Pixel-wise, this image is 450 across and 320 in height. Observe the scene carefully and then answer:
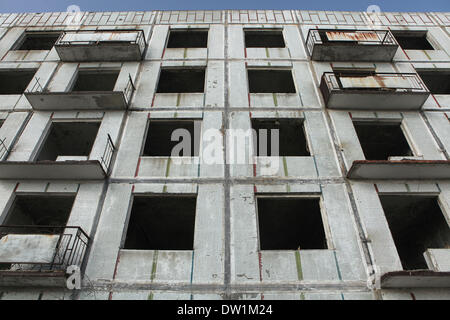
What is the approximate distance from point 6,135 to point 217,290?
361 inches

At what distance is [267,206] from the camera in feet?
34.5

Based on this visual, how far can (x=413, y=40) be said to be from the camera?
1705 centimetres

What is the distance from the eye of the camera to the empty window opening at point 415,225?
1017 cm

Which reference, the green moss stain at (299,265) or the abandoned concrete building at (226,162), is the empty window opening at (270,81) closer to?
the abandoned concrete building at (226,162)

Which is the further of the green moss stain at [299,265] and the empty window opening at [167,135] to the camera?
the empty window opening at [167,135]

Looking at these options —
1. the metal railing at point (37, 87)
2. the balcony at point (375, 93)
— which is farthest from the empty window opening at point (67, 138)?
the balcony at point (375, 93)

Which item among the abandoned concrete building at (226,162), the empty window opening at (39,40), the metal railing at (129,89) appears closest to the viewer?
the abandoned concrete building at (226,162)

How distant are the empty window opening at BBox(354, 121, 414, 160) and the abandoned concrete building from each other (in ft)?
0.23

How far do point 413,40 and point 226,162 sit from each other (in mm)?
13256

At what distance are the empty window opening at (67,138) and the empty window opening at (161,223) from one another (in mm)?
3860

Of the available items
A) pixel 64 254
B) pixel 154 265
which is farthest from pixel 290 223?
pixel 64 254

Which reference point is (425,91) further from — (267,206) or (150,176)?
(150,176)

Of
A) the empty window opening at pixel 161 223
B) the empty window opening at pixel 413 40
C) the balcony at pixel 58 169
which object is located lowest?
the empty window opening at pixel 161 223

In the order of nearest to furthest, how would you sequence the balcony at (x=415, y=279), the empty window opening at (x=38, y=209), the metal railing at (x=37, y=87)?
the balcony at (x=415, y=279), the empty window opening at (x=38, y=209), the metal railing at (x=37, y=87)
